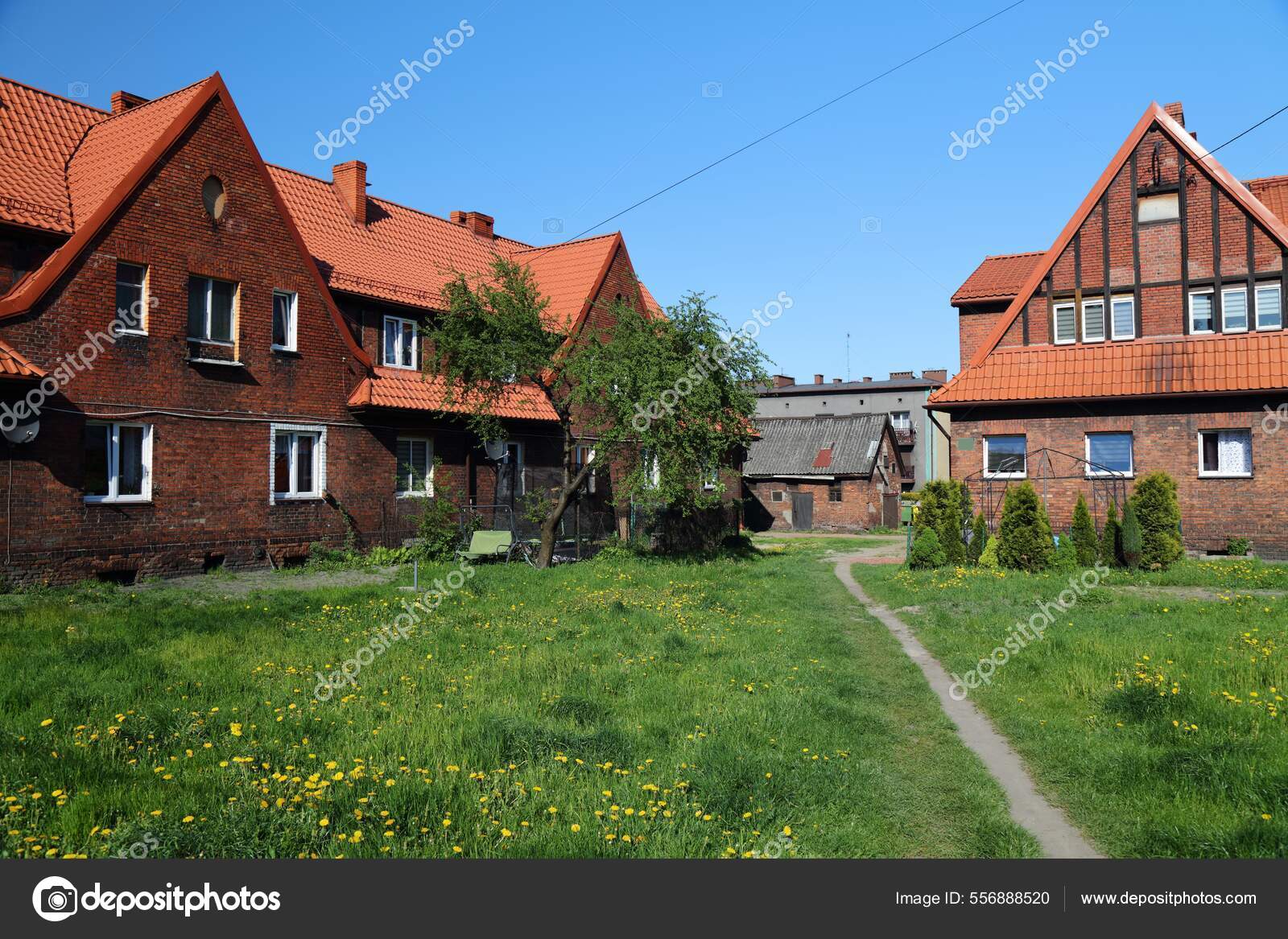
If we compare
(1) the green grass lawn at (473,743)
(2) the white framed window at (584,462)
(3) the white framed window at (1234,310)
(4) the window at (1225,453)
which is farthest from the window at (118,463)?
(3) the white framed window at (1234,310)

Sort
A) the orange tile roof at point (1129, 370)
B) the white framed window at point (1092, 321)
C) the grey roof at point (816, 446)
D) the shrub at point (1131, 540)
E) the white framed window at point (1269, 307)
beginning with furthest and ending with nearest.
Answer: the grey roof at point (816, 446) < the white framed window at point (1092, 321) < the white framed window at point (1269, 307) < the orange tile roof at point (1129, 370) < the shrub at point (1131, 540)

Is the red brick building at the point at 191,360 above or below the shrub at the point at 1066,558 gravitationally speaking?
above

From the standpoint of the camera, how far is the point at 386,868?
4.46 metres

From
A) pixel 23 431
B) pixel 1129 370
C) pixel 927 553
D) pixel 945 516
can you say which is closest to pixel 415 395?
pixel 23 431

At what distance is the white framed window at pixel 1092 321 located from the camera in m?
23.0

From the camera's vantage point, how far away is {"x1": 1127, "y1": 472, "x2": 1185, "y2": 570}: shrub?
18.7 meters

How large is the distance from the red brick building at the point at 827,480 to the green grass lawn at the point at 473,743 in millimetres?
31967

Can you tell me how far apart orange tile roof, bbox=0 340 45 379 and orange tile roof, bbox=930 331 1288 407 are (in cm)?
1881

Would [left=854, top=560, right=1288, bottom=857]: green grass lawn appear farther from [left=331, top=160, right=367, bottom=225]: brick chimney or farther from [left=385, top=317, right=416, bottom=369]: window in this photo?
[left=331, top=160, right=367, bottom=225]: brick chimney

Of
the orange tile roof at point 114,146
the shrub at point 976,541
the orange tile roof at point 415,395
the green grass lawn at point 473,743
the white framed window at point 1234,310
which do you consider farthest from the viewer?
the white framed window at point 1234,310

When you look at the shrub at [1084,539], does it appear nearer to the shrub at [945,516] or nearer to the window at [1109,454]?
the shrub at [945,516]

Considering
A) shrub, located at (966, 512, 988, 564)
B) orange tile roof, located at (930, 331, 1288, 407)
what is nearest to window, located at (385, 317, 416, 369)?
orange tile roof, located at (930, 331, 1288, 407)

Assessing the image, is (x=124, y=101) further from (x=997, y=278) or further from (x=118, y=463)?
(x=997, y=278)

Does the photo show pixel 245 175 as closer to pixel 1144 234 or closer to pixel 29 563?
pixel 29 563
